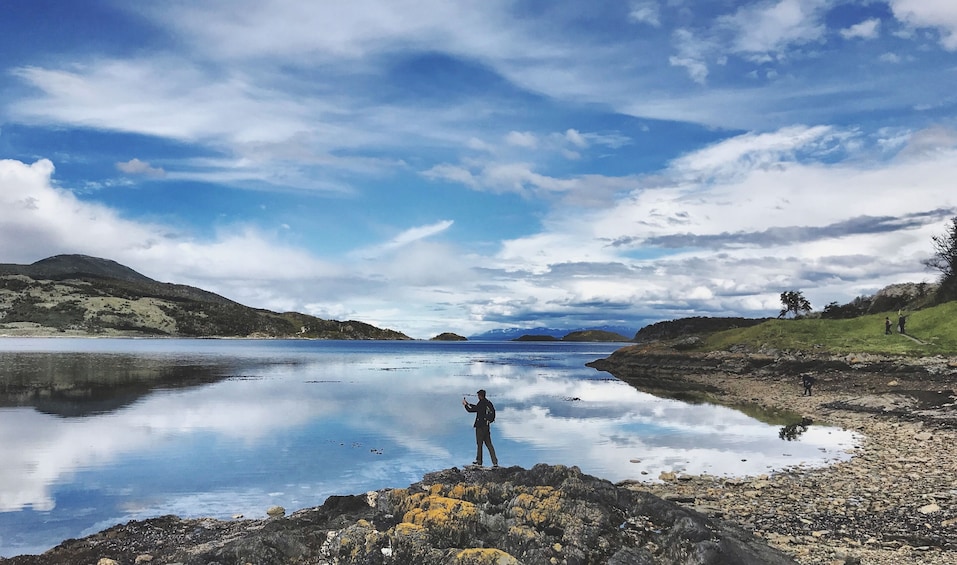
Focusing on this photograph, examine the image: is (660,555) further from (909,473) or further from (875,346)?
(875,346)

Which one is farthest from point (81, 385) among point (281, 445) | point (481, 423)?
point (481, 423)

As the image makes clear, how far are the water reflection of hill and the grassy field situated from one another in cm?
6695

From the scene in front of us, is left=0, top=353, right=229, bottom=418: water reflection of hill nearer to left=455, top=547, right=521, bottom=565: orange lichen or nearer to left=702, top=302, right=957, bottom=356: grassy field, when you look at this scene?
left=455, top=547, right=521, bottom=565: orange lichen

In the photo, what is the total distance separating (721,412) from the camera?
43219mm

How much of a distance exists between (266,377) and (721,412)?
56219mm

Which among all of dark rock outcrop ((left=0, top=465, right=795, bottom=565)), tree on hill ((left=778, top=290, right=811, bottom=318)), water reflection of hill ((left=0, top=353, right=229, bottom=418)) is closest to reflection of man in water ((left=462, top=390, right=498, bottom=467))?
dark rock outcrop ((left=0, top=465, right=795, bottom=565))

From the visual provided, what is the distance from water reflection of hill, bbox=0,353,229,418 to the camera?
42.6 metres

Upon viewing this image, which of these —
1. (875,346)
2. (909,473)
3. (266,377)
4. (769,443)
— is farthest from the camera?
(266,377)

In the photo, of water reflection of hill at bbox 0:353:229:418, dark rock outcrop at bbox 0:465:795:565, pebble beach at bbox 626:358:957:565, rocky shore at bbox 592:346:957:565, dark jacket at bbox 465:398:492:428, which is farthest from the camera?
water reflection of hill at bbox 0:353:229:418

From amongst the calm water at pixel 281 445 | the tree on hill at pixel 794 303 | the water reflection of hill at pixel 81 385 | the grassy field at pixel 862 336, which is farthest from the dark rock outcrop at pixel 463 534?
the tree on hill at pixel 794 303

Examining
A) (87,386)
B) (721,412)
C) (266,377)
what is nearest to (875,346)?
(721,412)

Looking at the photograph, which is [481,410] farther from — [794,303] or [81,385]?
[794,303]

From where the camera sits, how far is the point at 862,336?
6456cm

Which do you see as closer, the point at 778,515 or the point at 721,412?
the point at 778,515
